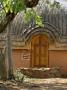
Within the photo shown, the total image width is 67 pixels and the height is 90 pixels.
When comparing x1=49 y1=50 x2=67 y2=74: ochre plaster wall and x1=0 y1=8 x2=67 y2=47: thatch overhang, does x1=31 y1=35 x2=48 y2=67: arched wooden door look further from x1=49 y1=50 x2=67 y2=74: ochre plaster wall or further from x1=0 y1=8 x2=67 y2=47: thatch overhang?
x1=0 y1=8 x2=67 y2=47: thatch overhang

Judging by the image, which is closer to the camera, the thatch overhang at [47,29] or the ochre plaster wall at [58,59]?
the thatch overhang at [47,29]

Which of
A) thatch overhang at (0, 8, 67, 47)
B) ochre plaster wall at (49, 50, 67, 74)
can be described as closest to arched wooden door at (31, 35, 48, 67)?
ochre plaster wall at (49, 50, 67, 74)

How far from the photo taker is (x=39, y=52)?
26562 mm

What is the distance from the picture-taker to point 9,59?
66.0 ft

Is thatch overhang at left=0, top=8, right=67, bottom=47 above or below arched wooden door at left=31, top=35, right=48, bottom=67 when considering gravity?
above

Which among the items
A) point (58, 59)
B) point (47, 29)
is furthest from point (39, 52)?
point (47, 29)

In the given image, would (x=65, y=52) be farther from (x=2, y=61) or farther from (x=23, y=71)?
(x=2, y=61)

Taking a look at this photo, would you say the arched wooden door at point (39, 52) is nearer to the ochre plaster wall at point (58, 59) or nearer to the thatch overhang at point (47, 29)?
the ochre plaster wall at point (58, 59)

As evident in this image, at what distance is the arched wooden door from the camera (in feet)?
86.9

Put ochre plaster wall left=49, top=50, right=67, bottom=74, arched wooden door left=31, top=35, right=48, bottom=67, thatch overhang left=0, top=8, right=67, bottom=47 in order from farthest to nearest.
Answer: arched wooden door left=31, top=35, right=48, bottom=67 → ochre plaster wall left=49, top=50, right=67, bottom=74 → thatch overhang left=0, top=8, right=67, bottom=47

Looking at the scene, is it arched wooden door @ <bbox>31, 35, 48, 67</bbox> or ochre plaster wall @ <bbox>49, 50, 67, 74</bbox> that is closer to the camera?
ochre plaster wall @ <bbox>49, 50, 67, 74</bbox>

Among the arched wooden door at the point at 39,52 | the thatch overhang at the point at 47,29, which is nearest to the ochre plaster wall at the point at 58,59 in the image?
the arched wooden door at the point at 39,52

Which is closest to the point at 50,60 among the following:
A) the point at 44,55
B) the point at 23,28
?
the point at 44,55

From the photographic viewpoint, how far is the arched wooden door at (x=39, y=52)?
2648 centimetres
